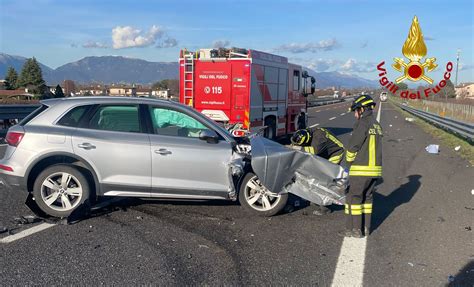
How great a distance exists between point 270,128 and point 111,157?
8947mm

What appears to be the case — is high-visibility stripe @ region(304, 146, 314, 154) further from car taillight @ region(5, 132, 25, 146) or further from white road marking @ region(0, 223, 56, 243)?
car taillight @ region(5, 132, 25, 146)

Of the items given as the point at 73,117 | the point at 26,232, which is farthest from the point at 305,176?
the point at 26,232

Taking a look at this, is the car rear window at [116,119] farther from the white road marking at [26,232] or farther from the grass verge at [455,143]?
the grass verge at [455,143]

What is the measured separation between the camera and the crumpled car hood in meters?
5.77

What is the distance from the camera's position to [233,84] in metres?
12.5

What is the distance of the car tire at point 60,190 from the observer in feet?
18.7

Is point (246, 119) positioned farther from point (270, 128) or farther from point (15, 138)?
point (15, 138)

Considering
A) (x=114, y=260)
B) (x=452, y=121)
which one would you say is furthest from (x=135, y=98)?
(x=452, y=121)

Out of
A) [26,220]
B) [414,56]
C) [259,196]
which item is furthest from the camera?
[414,56]

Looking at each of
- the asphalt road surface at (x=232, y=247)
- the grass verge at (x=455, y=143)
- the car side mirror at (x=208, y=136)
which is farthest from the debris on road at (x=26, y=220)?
the grass verge at (x=455, y=143)

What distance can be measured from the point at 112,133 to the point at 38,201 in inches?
50.4

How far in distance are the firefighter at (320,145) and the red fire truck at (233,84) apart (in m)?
5.76

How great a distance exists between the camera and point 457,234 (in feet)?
18.1

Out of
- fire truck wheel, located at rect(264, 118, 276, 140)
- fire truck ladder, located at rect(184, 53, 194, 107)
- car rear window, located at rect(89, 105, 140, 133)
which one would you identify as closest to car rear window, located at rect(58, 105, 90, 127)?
car rear window, located at rect(89, 105, 140, 133)
